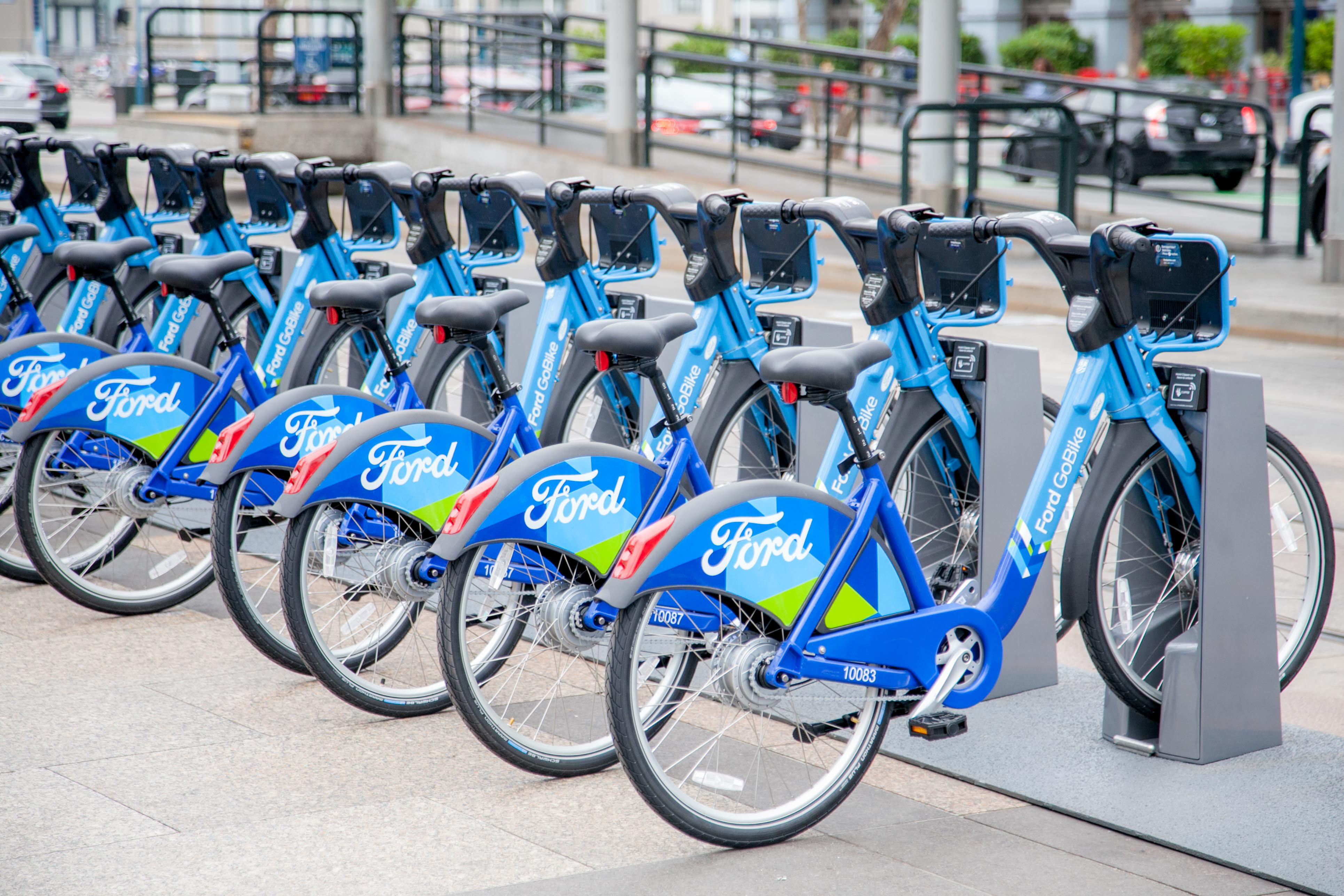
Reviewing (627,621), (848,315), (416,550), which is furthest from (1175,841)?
(848,315)

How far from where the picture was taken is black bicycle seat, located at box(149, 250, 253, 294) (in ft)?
16.0

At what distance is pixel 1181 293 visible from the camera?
3.93 m

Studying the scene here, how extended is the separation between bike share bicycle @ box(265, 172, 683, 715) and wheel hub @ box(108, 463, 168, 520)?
92cm

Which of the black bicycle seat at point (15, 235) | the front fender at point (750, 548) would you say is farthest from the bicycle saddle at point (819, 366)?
the black bicycle seat at point (15, 235)

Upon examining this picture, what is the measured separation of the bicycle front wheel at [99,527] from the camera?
506 cm

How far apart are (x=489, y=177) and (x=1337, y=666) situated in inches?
119

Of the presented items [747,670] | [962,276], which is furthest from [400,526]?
[962,276]

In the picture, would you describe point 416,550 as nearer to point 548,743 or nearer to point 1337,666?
point 548,743

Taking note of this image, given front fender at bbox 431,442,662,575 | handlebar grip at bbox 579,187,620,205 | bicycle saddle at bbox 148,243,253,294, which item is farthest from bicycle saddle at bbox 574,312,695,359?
bicycle saddle at bbox 148,243,253,294

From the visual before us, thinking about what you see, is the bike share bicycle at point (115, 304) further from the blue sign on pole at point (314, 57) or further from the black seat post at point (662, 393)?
the blue sign on pole at point (314, 57)

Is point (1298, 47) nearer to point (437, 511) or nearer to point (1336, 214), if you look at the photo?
point (1336, 214)

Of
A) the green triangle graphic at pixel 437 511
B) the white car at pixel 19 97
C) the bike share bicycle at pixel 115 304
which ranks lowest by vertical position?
the green triangle graphic at pixel 437 511

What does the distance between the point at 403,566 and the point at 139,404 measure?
1.33 metres

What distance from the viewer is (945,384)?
4309mm
